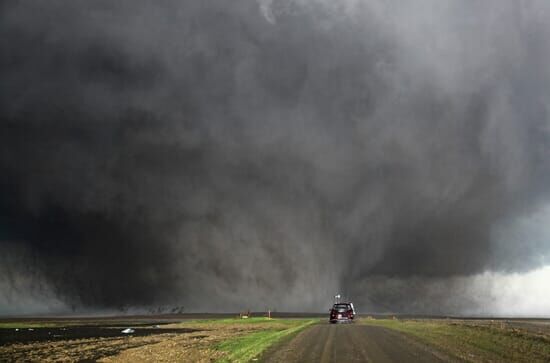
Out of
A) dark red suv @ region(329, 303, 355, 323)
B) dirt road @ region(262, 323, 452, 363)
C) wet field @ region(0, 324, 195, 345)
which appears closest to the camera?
dirt road @ region(262, 323, 452, 363)

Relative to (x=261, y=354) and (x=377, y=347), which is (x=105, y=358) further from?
(x=377, y=347)

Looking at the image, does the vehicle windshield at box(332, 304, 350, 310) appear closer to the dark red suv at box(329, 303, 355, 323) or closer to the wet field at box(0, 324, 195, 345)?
the dark red suv at box(329, 303, 355, 323)

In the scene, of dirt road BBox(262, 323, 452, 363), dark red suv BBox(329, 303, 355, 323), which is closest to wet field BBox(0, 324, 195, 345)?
dark red suv BBox(329, 303, 355, 323)

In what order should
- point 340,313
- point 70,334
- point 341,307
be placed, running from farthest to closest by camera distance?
1. point 341,307
2. point 340,313
3. point 70,334

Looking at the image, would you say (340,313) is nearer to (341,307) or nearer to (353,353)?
(341,307)

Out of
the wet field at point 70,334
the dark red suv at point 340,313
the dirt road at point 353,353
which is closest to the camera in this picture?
the dirt road at point 353,353

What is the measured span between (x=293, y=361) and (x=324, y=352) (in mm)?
4992

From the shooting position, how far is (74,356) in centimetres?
3375

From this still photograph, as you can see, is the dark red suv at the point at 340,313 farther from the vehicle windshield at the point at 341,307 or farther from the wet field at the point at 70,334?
the wet field at the point at 70,334

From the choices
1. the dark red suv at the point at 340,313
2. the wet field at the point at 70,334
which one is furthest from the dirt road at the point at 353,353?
the dark red suv at the point at 340,313

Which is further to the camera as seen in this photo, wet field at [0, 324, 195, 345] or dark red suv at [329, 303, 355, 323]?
dark red suv at [329, 303, 355, 323]

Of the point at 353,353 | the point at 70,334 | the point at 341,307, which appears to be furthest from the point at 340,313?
A: the point at 353,353

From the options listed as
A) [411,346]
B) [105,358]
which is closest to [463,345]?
[411,346]

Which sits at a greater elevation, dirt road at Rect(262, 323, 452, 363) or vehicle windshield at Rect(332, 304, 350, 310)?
vehicle windshield at Rect(332, 304, 350, 310)
